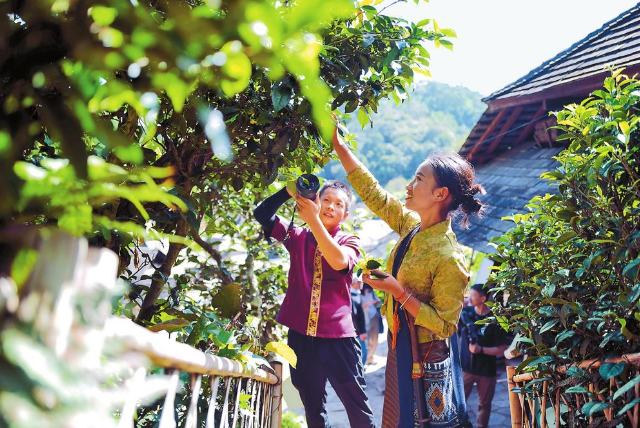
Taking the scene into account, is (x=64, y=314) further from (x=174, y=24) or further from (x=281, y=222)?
(x=281, y=222)

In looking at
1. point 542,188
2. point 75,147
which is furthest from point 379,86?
point 542,188

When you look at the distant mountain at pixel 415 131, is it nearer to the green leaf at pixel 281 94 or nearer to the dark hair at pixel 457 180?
the dark hair at pixel 457 180

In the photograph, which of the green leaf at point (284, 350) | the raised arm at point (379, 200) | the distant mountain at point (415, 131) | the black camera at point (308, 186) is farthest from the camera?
the distant mountain at point (415, 131)

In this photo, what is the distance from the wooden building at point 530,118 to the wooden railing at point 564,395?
141 inches

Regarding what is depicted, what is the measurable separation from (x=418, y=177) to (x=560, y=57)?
5.58 meters

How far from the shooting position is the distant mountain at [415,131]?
64.9 meters

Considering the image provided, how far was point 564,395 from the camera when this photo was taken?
1.93 m

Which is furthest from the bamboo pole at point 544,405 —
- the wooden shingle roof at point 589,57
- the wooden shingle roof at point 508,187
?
the wooden shingle roof at point 589,57

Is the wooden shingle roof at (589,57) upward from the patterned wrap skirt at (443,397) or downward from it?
upward

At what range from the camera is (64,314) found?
0.64m

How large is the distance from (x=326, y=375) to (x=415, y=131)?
75501 millimetres

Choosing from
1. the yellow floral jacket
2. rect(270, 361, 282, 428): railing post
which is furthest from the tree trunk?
the yellow floral jacket

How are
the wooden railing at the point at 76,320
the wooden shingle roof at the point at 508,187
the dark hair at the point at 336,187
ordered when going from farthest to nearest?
1. the wooden shingle roof at the point at 508,187
2. the dark hair at the point at 336,187
3. the wooden railing at the point at 76,320

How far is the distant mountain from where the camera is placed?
64875mm
